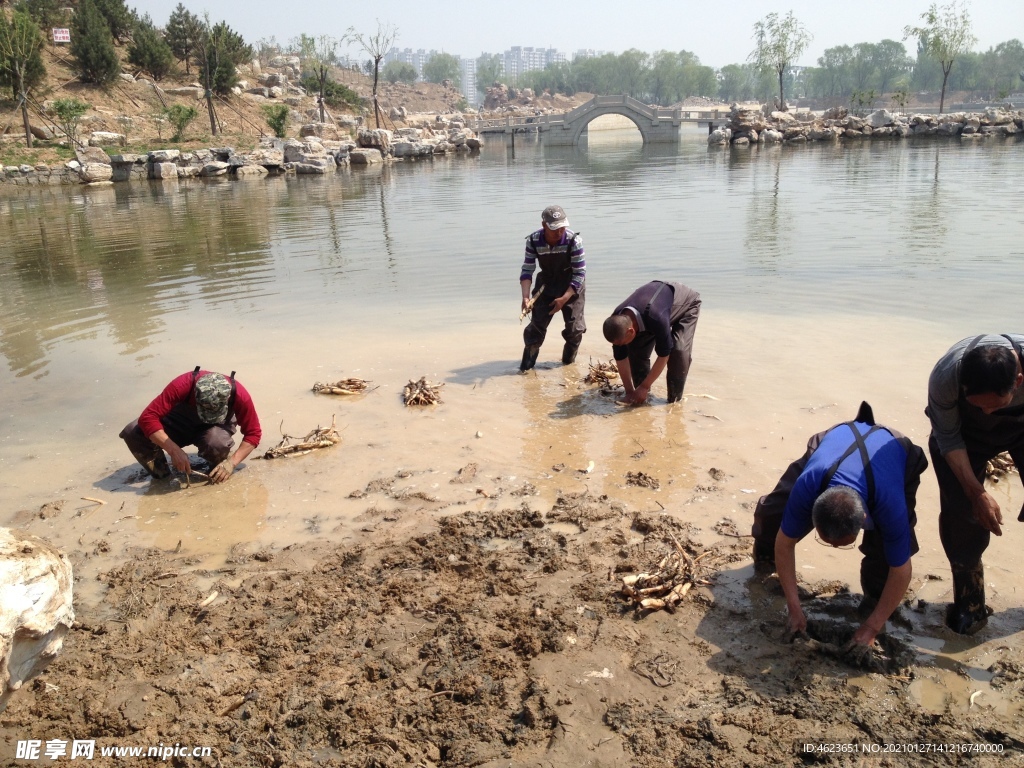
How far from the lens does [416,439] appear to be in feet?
20.3

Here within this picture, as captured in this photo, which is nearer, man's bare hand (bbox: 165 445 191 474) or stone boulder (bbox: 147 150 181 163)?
man's bare hand (bbox: 165 445 191 474)

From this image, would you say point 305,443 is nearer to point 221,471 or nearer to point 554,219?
point 221,471

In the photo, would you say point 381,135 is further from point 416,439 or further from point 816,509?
point 816,509

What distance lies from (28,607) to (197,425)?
2.91 metres

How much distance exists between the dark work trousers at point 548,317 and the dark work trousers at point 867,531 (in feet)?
12.7

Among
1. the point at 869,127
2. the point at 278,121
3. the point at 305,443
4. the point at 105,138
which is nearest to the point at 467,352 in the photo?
the point at 305,443

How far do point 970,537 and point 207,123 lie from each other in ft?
165

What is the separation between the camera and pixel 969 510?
3.55 m

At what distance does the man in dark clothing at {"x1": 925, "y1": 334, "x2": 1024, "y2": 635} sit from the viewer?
311 cm

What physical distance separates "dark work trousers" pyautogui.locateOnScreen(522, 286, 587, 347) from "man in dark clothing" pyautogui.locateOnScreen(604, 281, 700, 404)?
1.09 m

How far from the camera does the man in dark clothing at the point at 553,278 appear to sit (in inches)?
286

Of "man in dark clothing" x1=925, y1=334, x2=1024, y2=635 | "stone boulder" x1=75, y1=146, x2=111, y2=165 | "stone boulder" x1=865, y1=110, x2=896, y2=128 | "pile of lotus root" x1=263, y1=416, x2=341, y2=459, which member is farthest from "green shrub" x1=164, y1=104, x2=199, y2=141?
"stone boulder" x1=865, y1=110, x2=896, y2=128

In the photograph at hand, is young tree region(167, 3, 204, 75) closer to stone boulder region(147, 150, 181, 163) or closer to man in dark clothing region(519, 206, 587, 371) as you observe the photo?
stone boulder region(147, 150, 181, 163)

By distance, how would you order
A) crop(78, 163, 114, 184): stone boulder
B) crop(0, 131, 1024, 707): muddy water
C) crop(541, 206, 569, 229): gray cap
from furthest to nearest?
crop(78, 163, 114, 184): stone boulder < crop(541, 206, 569, 229): gray cap < crop(0, 131, 1024, 707): muddy water
